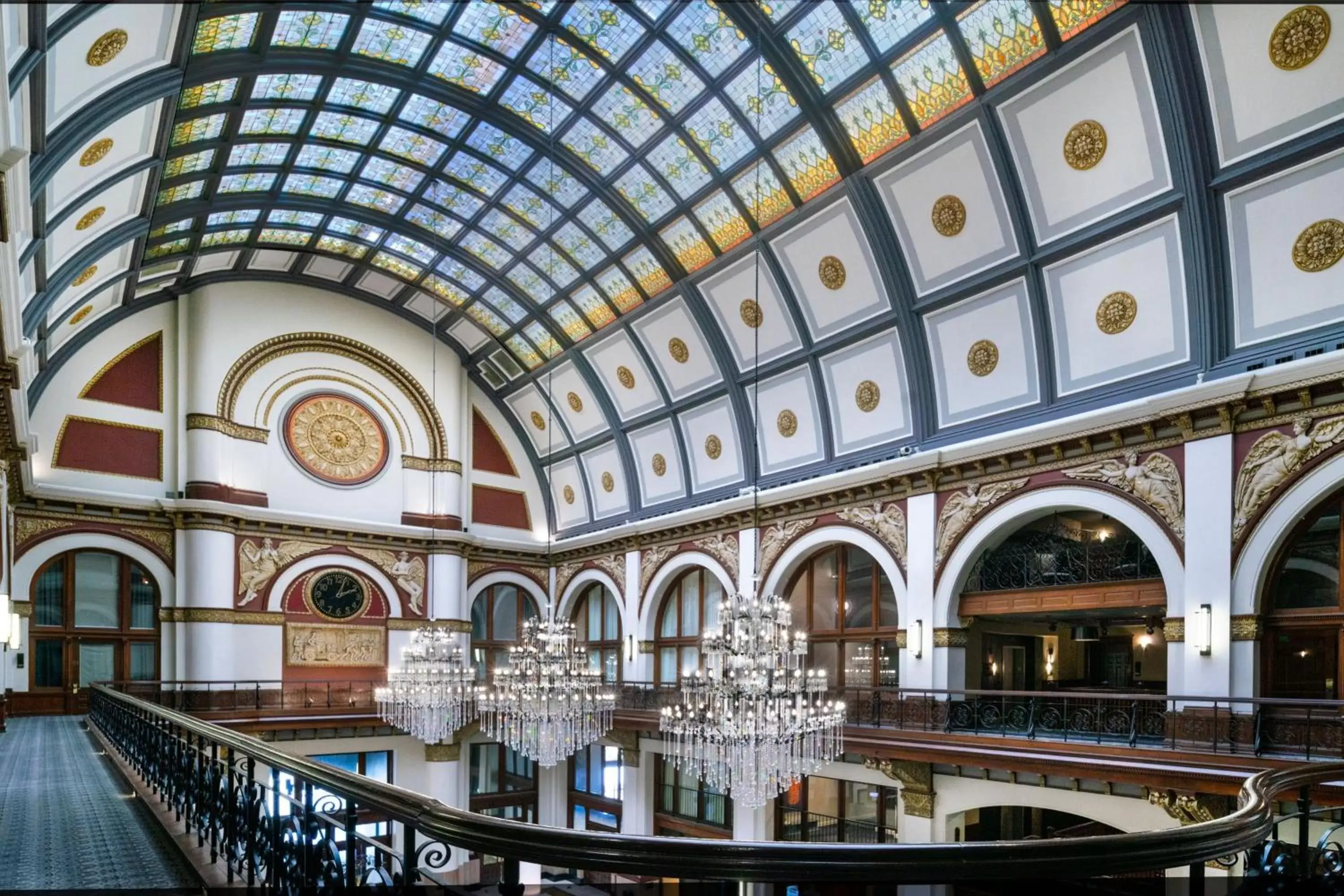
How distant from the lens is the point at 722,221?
50.6 ft

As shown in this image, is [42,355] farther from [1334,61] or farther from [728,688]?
[1334,61]

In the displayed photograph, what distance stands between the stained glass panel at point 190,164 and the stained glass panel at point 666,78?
6901 mm

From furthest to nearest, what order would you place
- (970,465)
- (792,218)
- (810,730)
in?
(792,218) → (970,465) → (810,730)

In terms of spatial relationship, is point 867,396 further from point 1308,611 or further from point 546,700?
point 546,700

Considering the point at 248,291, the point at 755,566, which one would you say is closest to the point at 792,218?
the point at 755,566

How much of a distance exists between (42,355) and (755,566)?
13195 mm

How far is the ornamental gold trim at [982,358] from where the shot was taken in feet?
43.2

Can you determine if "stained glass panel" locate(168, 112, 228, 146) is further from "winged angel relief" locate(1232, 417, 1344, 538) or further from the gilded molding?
"winged angel relief" locate(1232, 417, 1344, 538)

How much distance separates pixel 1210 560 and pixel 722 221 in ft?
29.1

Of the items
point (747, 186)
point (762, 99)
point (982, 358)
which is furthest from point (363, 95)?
point (982, 358)

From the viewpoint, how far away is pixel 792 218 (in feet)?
47.2

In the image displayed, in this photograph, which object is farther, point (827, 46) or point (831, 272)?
point (831, 272)

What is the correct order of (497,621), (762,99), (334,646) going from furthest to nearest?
(497,621), (334,646), (762,99)

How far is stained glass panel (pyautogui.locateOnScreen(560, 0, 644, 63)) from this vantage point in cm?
1262
